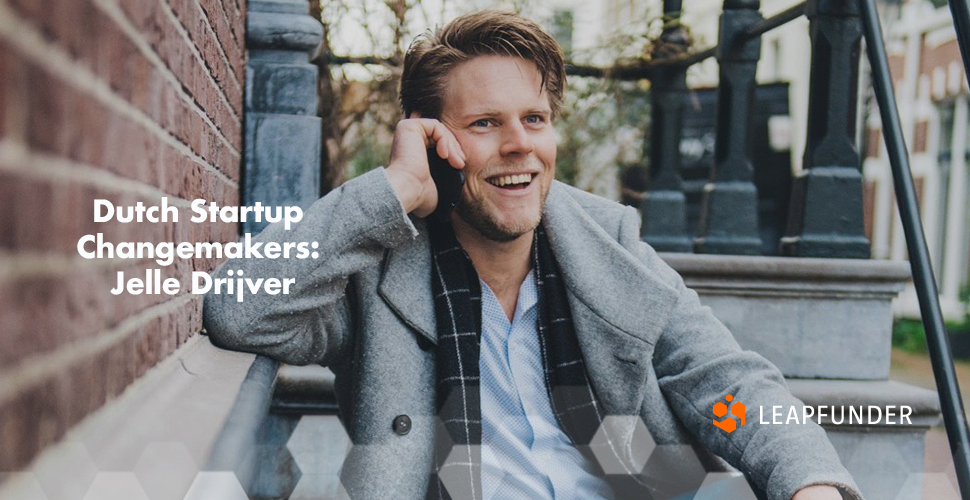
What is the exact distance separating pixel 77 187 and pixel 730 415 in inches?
63.3

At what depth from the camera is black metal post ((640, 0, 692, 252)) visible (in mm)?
4363

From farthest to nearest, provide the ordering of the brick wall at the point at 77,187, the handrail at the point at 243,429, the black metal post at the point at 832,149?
the black metal post at the point at 832,149
the handrail at the point at 243,429
the brick wall at the point at 77,187

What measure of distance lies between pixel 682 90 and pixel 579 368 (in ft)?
8.04

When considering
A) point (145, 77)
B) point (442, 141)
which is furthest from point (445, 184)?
point (145, 77)

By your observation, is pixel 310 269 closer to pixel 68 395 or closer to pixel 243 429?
pixel 243 429

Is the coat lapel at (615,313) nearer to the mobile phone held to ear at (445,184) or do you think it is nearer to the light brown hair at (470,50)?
the mobile phone held to ear at (445,184)

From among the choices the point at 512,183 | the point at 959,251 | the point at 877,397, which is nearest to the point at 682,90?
the point at 877,397

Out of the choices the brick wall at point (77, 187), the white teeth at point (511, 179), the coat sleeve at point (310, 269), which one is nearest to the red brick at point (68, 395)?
the brick wall at point (77, 187)

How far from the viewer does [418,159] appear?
215 centimetres

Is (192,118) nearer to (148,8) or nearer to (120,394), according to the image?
(148,8)

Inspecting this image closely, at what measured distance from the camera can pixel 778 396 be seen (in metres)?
2.05

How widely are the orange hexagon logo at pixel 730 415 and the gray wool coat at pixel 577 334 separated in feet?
0.06

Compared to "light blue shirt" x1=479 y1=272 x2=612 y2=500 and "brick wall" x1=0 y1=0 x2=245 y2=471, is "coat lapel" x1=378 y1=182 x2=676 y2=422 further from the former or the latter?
"brick wall" x1=0 y1=0 x2=245 y2=471

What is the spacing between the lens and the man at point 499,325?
6.54 feet
